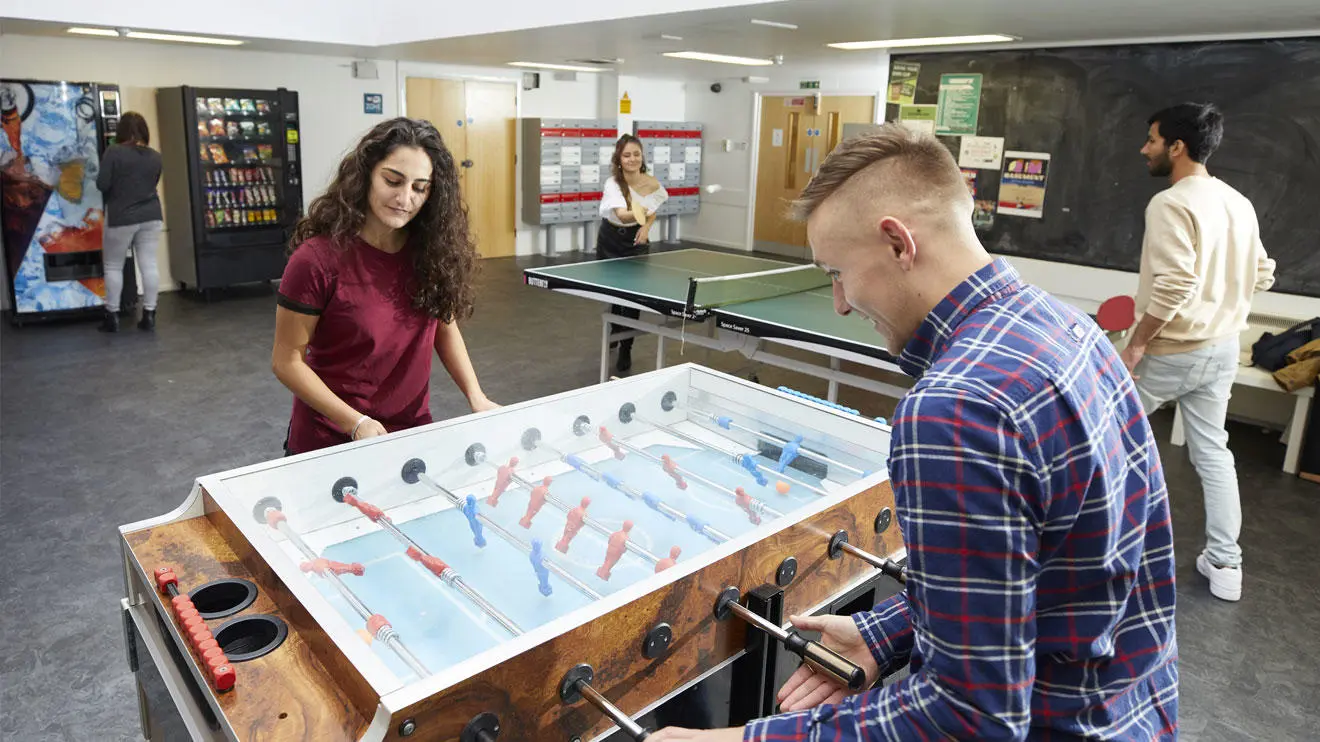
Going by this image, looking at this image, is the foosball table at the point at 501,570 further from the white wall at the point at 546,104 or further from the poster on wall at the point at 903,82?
the white wall at the point at 546,104

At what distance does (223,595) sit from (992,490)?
4.01 feet

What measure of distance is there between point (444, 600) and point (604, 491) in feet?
1.79

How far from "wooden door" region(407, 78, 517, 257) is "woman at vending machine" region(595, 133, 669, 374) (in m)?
4.23

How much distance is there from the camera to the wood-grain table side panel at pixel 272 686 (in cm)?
115

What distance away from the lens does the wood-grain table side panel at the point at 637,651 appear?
1.14 meters

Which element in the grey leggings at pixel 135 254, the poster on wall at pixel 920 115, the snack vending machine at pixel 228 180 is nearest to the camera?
the poster on wall at pixel 920 115

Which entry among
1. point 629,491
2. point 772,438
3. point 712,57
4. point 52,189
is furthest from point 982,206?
point 52,189

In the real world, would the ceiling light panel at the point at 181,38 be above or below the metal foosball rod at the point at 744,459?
above

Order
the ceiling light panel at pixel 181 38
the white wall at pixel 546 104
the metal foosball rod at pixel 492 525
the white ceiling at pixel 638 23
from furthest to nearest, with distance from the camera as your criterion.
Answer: the white wall at pixel 546 104 → the ceiling light panel at pixel 181 38 → the white ceiling at pixel 638 23 → the metal foosball rod at pixel 492 525

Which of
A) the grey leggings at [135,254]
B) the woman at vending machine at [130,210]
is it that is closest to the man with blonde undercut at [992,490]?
the woman at vending machine at [130,210]

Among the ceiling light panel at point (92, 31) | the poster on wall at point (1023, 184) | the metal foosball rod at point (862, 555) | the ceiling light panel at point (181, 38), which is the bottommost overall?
the metal foosball rod at point (862, 555)

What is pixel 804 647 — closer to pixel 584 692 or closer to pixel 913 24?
pixel 584 692

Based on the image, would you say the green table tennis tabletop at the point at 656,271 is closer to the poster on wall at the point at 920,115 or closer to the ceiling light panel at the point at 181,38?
the poster on wall at the point at 920,115

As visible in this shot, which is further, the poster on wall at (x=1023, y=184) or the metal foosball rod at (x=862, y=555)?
the poster on wall at (x=1023, y=184)
